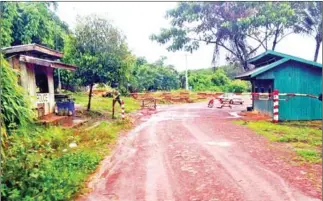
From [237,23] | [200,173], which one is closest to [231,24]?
[237,23]

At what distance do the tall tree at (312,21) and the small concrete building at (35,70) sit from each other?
1544 cm

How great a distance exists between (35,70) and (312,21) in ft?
56.1

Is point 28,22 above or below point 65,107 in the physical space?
above

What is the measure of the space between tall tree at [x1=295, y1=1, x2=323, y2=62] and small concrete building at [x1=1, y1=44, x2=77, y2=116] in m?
15.4

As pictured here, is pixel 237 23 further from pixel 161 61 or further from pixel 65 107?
pixel 161 61

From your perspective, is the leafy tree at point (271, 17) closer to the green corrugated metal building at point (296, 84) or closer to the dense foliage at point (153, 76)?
the green corrugated metal building at point (296, 84)

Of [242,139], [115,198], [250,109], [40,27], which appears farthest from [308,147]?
[40,27]

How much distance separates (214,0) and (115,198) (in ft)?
60.0

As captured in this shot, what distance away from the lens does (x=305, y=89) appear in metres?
15.3

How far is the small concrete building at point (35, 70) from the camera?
38.3ft

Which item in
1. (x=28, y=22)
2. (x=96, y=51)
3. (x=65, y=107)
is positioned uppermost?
(x=28, y=22)

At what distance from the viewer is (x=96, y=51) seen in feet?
53.4

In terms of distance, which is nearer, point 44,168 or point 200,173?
point 44,168

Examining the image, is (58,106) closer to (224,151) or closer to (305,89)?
(224,151)
